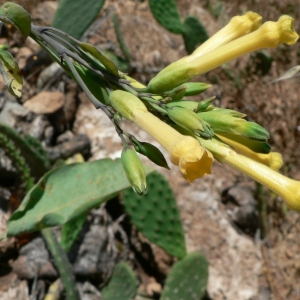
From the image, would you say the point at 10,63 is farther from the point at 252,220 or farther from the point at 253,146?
the point at 252,220

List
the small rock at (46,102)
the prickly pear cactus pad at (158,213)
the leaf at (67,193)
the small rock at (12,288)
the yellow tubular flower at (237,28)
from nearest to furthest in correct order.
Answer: the yellow tubular flower at (237,28), the leaf at (67,193), the small rock at (12,288), the prickly pear cactus pad at (158,213), the small rock at (46,102)

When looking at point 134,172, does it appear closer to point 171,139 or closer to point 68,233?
point 171,139

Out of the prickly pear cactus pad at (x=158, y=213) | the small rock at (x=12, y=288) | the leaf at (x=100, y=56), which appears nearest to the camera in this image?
A: the leaf at (x=100, y=56)

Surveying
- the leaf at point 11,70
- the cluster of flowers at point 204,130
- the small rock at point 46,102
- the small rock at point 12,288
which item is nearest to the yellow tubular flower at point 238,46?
the cluster of flowers at point 204,130

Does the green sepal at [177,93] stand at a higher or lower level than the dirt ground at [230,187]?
higher

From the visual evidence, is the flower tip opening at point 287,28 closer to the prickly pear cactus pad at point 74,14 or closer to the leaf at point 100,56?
the leaf at point 100,56

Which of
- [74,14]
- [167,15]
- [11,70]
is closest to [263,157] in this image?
[11,70]

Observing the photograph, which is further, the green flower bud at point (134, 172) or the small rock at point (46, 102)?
the small rock at point (46, 102)

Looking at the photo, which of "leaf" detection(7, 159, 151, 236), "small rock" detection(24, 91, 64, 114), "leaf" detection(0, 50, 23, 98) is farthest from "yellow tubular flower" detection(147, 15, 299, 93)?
"small rock" detection(24, 91, 64, 114)
